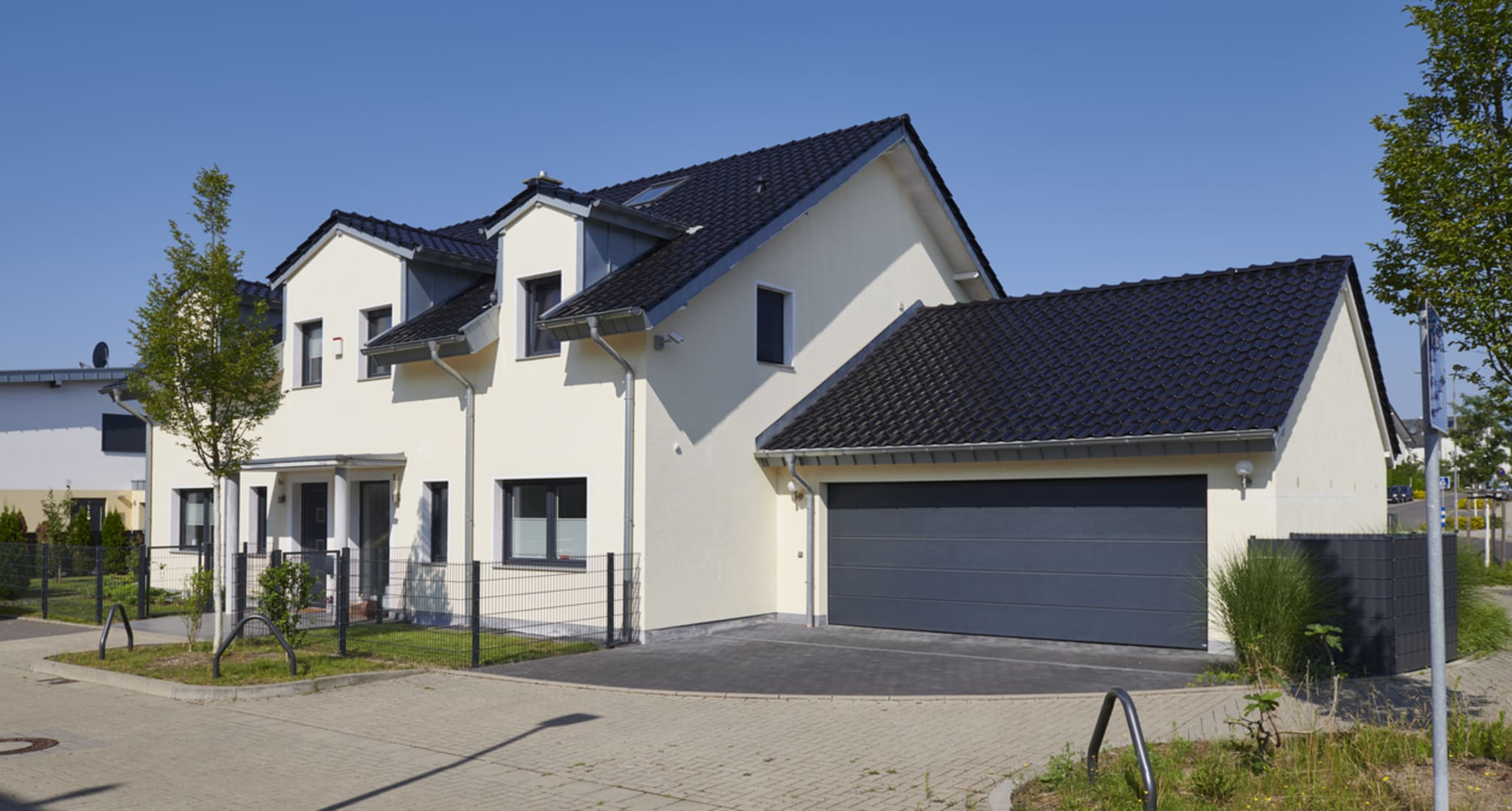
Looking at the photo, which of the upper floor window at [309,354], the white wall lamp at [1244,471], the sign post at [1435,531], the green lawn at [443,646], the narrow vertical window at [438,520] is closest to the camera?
the sign post at [1435,531]

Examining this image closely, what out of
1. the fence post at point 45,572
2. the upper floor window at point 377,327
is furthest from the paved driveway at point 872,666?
the fence post at point 45,572

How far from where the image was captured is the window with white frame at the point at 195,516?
2247cm

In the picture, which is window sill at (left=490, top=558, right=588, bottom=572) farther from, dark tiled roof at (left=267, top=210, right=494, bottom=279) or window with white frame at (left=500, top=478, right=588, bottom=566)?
dark tiled roof at (left=267, top=210, right=494, bottom=279)

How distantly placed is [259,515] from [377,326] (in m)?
4.52

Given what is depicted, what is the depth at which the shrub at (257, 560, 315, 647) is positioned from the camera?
45.1ft

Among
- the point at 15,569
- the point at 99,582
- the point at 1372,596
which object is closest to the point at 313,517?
the point at 99,582

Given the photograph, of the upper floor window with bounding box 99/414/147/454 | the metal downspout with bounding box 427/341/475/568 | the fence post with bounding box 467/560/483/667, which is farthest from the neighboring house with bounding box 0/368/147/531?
the fence post with bounding box 467/560/483/667

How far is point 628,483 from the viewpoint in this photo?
576 inches

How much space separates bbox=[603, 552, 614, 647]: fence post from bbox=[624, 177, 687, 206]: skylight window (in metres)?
7.73

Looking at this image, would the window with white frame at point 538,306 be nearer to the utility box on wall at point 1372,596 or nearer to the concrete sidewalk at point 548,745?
the concrete sidewalk at point 548,745

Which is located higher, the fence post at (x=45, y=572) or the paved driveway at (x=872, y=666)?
the fence post at (x=45, y=572)

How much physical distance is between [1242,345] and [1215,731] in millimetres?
6996

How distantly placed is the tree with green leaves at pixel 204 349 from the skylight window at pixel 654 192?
25.3 feet

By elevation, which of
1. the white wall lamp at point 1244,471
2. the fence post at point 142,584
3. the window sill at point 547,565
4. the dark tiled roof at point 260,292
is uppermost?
the dark tiled roof at point 260,292
